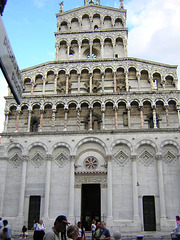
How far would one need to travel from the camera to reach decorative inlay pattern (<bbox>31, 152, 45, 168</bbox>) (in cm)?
2479

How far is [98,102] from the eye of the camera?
85.0 ft

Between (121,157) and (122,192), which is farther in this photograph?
(121,157)

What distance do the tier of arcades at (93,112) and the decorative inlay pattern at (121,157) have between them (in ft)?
7.78

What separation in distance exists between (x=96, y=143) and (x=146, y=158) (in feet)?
15.3

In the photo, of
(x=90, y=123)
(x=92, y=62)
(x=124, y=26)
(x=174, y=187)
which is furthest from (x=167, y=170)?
(x=124, y=26)

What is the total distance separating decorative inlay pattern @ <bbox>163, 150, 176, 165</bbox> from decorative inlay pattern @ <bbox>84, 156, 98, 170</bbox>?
6.12 m

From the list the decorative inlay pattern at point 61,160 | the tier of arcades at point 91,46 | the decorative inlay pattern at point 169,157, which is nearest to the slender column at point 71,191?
the decorative inlay pattern at point 61,160

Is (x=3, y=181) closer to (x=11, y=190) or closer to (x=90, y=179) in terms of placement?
(x=11, y=190)

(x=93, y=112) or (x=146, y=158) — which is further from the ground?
(x=93, y=112)

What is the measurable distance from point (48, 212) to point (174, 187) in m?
10.9

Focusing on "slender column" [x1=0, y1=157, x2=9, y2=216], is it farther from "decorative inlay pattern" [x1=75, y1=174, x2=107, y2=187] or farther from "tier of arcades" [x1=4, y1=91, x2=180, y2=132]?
"decorative inlay pattern" [x1=75, y1=174, x2=107, y2=187]

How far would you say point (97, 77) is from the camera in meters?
28.3

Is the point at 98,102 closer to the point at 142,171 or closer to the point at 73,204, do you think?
the point at 142,171

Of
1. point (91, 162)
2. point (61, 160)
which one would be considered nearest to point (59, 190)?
point (61, 160)
